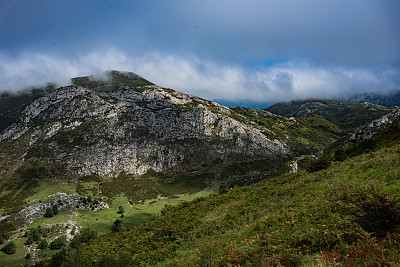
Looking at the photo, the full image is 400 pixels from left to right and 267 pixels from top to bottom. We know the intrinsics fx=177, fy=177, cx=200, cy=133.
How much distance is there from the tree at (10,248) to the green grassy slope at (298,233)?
78.4 metres

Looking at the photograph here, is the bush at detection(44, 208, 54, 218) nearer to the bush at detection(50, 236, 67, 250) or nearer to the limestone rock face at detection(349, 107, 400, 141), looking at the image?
the bush at detection(50, 236, 67, 250)

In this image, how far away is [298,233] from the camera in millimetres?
10344

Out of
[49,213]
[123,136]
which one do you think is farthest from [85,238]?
[123,136]

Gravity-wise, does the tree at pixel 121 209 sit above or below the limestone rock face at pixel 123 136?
below

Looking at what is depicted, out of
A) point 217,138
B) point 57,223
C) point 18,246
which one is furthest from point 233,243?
point 217,138

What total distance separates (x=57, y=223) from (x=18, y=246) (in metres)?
15.6

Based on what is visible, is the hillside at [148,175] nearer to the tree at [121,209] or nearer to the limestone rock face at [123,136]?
the tree at [121,209]

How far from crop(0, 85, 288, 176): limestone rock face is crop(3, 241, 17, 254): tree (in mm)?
68014

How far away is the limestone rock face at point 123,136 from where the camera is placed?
146 metres

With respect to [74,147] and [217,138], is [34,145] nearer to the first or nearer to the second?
[74,147]

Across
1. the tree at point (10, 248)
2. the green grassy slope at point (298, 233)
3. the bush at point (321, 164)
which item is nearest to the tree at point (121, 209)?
the tree at point (10, 248)

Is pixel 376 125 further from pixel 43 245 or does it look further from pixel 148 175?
pixel 43 245

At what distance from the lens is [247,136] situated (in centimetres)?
17938

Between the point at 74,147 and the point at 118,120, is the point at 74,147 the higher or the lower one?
the lower one
